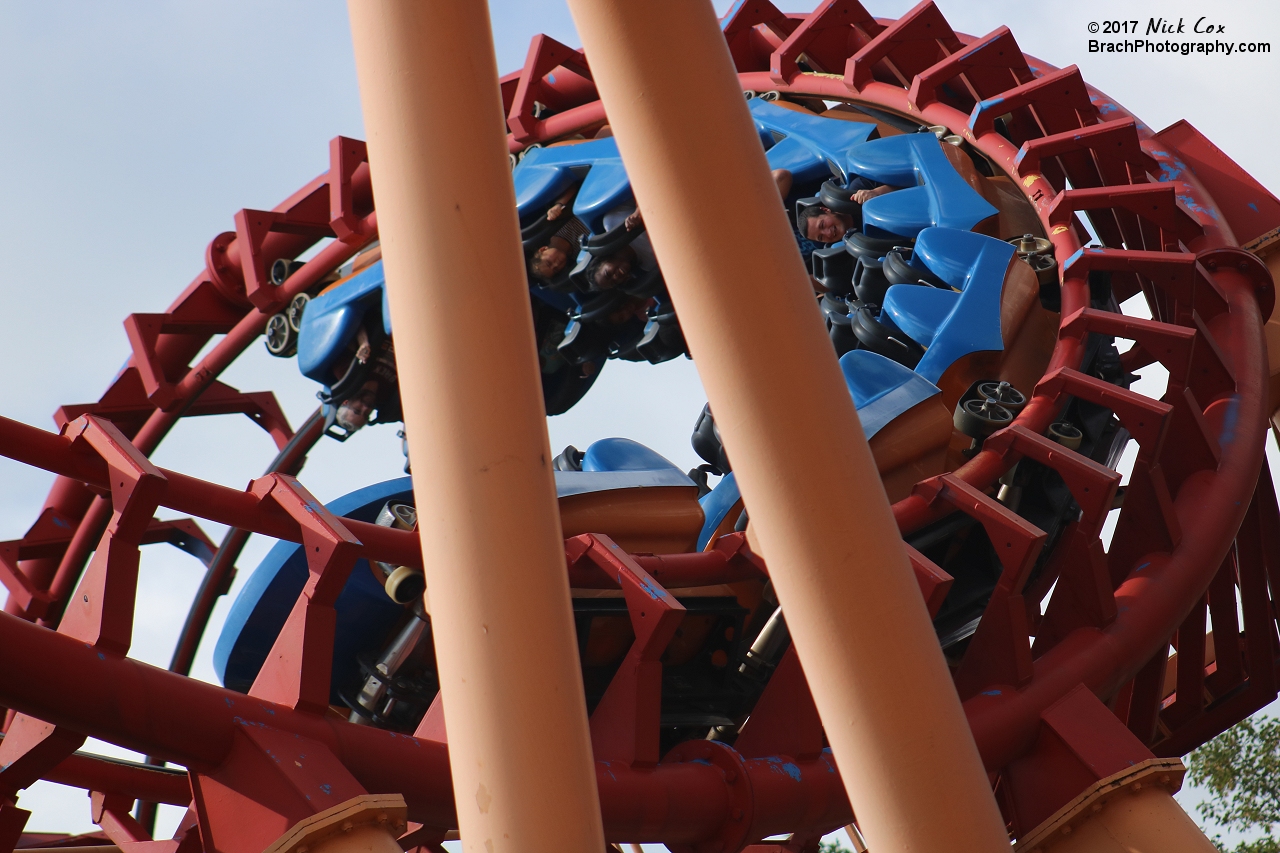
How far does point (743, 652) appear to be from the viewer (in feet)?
23.1

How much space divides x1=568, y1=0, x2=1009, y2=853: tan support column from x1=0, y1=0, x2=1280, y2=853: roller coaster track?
7.40 ft

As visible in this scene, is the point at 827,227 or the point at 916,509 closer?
the point at 916,509

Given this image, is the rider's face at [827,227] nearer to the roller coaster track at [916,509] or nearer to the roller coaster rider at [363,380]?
the roller coaster track at [916,509]

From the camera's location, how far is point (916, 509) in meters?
6.44

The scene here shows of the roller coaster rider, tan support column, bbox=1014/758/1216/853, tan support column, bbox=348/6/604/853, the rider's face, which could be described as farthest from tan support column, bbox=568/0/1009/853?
the roller coaster rider

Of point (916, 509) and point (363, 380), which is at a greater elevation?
point (363, 380)

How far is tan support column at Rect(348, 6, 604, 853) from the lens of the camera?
308 centimetres

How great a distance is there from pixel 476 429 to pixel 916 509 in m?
3.63

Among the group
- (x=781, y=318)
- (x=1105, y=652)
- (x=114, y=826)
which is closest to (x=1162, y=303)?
(x=1105, y=652)

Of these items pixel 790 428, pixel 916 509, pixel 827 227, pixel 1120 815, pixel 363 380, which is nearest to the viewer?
pixel 790 428

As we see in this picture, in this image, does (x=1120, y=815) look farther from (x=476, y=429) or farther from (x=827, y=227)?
(x=827, y=227)

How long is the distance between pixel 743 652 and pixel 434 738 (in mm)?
2112

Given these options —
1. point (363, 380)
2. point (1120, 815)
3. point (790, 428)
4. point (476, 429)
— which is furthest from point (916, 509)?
point (363, 380)

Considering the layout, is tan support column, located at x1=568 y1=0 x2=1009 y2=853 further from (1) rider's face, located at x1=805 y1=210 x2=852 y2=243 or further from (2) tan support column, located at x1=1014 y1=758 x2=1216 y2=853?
(1) rider's face, located at x1=805 y1=210 x2=852 y2=243
